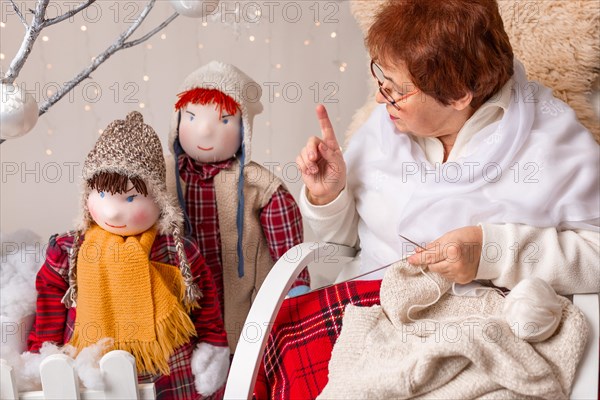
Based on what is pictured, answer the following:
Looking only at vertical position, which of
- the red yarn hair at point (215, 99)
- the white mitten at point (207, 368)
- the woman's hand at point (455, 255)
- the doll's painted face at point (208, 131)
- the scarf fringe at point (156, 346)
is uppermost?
the red yarn hair at point (215, 99)

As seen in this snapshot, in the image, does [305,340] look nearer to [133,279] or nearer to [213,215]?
[133,279]

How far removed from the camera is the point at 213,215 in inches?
66.2

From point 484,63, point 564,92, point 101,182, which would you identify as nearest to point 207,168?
point 101,182

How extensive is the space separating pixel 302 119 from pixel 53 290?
967 millimetres

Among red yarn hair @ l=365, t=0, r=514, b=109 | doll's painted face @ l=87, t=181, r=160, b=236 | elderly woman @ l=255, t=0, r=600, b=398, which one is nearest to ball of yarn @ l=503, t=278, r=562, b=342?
elderly woman @ l=255, t=0, r=600, b=398

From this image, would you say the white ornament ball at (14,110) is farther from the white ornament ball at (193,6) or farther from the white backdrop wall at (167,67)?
the white backdrop wall at (167,67)

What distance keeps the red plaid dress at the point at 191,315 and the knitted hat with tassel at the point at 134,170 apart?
32 mm

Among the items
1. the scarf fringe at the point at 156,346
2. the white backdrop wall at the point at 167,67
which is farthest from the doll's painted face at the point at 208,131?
the white backdrop wall at the point at 167,67

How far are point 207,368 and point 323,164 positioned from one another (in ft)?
1.49

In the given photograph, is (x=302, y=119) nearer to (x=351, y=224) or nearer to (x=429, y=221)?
(x=351, y=224)

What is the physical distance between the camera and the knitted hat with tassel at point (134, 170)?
4.69 feet

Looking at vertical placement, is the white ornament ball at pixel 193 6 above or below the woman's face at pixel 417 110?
above

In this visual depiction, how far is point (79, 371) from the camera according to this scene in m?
1.29

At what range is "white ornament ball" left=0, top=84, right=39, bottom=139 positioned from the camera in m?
1.26
